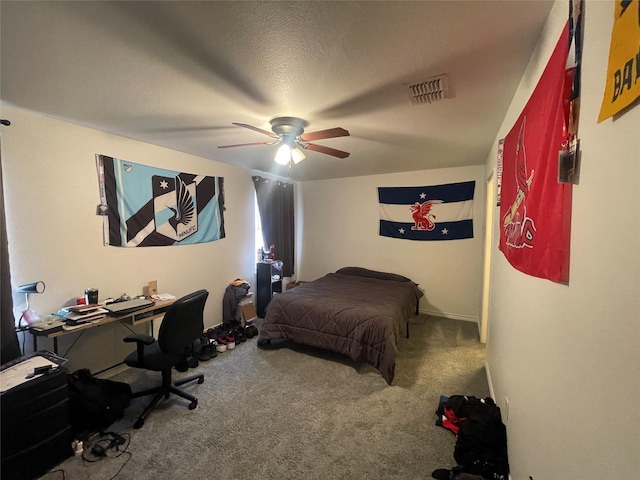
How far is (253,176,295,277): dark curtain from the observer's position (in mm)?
4496

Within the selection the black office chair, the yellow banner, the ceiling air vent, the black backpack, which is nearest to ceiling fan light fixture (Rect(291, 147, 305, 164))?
the ceiling air vent

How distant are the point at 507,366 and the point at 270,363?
218 cm

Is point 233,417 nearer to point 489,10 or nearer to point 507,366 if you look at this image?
point 507,366

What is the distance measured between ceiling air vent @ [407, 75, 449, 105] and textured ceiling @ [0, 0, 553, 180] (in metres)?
0.05

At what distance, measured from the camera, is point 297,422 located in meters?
2.07

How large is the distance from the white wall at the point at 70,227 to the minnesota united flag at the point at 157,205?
3.6 inches

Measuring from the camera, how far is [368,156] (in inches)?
137

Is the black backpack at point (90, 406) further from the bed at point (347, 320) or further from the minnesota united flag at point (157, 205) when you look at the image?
the bed at point (347, 320)

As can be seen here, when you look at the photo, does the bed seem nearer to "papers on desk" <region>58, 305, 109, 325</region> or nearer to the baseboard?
the baseboard

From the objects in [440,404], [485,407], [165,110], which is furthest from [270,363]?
[165,110]

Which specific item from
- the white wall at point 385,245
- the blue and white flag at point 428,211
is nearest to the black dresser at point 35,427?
the white wall at point 385,245

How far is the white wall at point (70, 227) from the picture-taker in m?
2.12

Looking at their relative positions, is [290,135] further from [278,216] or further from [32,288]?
[278,216]

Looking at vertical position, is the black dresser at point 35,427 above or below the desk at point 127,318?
below
